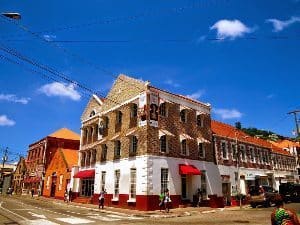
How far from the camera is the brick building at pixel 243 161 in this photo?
34.8m

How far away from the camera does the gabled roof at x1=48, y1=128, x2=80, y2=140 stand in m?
56.6

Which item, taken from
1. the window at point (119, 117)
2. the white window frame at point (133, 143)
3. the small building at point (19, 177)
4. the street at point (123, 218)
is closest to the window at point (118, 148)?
the window at point (119, 117)

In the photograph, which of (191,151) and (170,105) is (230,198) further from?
(170,105)

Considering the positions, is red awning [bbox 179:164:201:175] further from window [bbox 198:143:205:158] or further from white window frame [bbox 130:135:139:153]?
white window frame [bbox 130:135:139:153]

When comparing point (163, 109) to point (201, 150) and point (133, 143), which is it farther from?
point (201, 150)

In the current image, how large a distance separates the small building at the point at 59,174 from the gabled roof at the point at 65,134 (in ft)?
28.0

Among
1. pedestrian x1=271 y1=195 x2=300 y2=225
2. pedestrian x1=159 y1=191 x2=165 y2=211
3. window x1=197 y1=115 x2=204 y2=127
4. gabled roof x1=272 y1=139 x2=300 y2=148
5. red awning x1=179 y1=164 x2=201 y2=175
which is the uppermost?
gabled roof x1=272 y1=139 x2=300 y2=148

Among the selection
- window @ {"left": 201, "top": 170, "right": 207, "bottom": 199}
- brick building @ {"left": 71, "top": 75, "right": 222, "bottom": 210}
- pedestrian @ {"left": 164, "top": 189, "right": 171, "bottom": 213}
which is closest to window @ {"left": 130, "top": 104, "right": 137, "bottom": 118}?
brick building @ {"left": 71, "top": 75, "right": 222, "bottom": 210}

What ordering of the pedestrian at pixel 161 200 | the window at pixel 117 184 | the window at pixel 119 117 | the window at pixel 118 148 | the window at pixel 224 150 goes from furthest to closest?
the window at pixel 224 150 < the window at pixel 119 117 < the window at pixel 118 148 < the window at pixel 117 184 < the pedestrian at pixel 161 200

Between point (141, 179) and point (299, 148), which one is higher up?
point (299, 148)

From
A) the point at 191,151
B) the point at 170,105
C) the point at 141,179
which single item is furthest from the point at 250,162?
the point at 141,179

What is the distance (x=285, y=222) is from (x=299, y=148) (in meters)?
59.5

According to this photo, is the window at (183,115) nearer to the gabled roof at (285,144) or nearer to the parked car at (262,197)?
the parked car at (262,197)

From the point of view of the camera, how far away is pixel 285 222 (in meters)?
7.11
